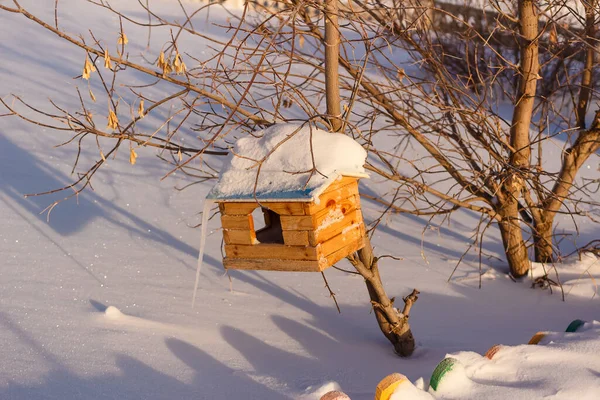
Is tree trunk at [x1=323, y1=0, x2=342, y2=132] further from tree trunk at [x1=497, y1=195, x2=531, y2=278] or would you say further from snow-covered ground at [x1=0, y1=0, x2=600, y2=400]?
tree trunk at [x1=497, y1=195, x2=531, y2=278]

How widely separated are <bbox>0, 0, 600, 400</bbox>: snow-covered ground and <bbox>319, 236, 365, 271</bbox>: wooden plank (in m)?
0.62

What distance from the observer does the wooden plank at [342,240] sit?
9.93ft

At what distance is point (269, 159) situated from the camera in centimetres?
302

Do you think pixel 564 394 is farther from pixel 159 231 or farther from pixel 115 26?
pixel 115 26

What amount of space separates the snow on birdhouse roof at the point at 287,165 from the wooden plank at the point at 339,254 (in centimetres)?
32

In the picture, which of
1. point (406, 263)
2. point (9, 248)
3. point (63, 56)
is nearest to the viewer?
point (9, 248)

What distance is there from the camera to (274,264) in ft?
10.2

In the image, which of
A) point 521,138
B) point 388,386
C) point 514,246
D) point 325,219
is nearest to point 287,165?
point 325,219

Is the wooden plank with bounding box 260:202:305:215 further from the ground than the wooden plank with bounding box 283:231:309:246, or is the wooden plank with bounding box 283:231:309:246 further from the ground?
the wooden plank with bounding box 260:202:305:215

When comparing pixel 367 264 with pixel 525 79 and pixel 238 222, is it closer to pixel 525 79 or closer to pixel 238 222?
pixel 238 222

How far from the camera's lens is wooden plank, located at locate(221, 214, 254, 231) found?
315cm

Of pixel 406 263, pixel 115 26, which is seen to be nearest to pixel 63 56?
pixel 115 26

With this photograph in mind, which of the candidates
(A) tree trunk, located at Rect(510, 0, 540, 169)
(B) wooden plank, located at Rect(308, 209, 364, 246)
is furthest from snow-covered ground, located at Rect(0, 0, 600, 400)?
(A) tree trunk, located at Rect(510, 0, 540, 169)

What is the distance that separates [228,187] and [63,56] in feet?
30.3
